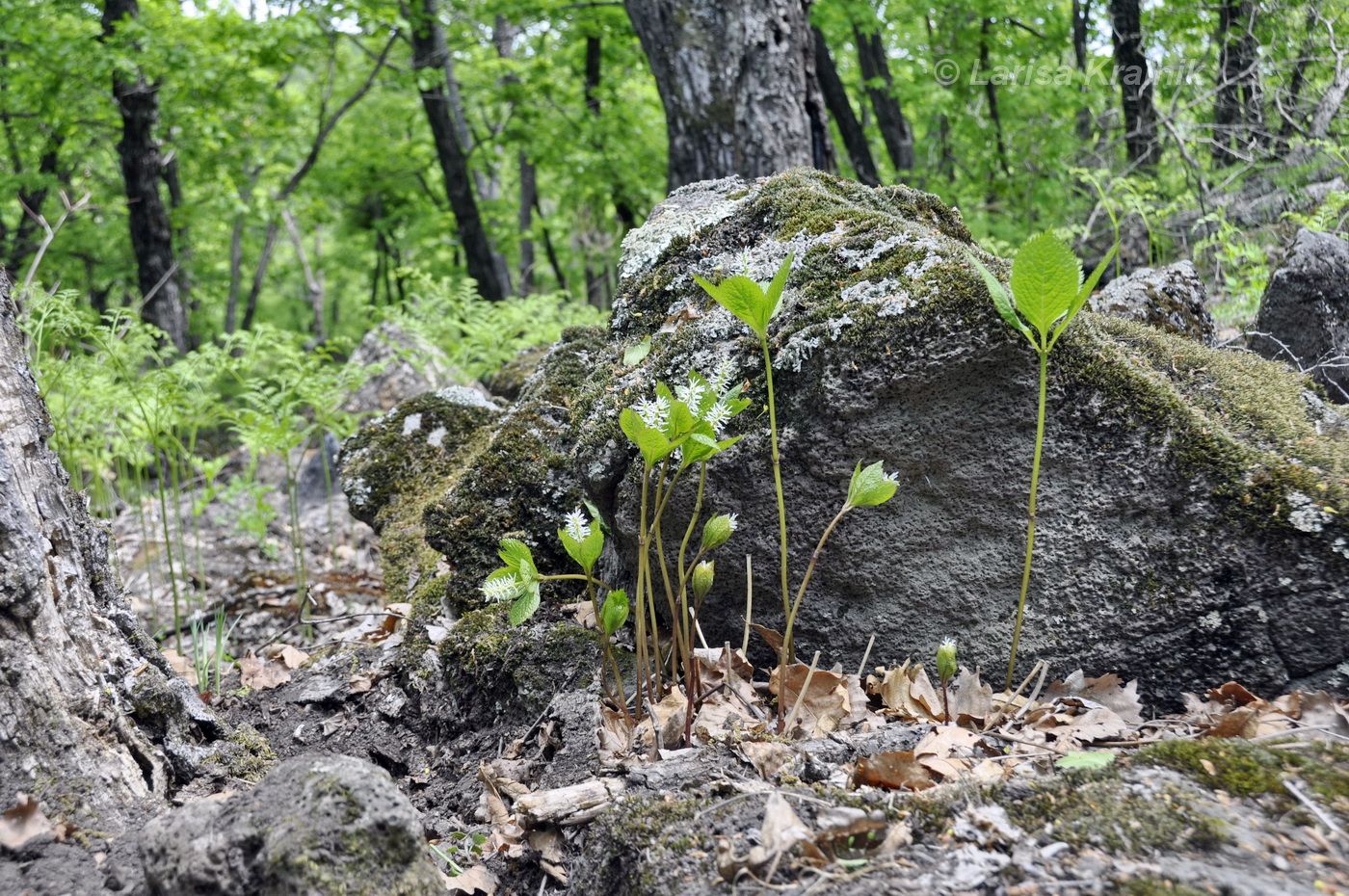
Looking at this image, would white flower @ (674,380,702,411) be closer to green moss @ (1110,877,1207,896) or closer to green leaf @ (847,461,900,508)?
green leaf @ (847,461,900,508)

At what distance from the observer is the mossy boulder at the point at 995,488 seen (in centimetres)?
238

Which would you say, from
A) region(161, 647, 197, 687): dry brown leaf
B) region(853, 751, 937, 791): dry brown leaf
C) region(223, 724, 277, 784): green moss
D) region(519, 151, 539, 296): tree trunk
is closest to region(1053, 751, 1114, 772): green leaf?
region(853, 751, 937, 791): dry brown leaf

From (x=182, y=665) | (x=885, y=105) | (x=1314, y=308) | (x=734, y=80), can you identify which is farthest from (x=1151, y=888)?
(x=885, y=105)

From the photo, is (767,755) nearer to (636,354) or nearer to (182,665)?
(636,354)

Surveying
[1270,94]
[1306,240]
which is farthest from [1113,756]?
[1270,94]

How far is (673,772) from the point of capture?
2105 millimetres

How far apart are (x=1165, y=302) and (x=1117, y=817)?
2666 millimetres

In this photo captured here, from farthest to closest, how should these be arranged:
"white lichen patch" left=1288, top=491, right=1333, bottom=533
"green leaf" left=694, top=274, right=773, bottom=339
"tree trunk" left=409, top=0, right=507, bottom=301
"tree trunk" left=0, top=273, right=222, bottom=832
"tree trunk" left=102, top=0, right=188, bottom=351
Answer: "tree trunk" left=409, top=0, right=507, bottom=301, "tree trunk" left=102, top=0, right=188, bottom=351, "white lichen patch" left=1288, top=491, right=1333, bottom=533, "green leaf" left=694, top=274, right=773, bottom=339, "tree trunk" left=0, top=273, right=222, bottom=832

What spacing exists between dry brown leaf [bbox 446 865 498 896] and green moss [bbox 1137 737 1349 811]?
1416 millimetres

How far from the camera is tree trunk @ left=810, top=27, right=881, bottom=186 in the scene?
11.7 meters

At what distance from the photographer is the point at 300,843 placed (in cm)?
166

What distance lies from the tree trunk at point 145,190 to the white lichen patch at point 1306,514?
1178cm

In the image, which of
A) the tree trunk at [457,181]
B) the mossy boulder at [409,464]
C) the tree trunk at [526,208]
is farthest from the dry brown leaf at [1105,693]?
the tree trunk at [526,208]

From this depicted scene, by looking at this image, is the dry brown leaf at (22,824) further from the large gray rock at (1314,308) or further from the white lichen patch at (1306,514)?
the large gray rock at (1314,308)
